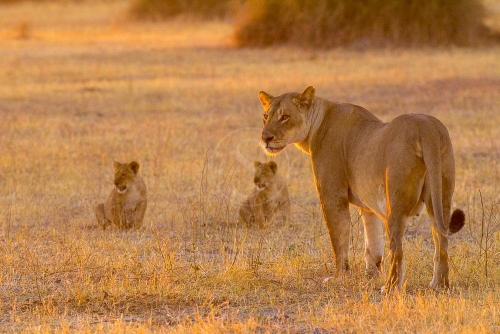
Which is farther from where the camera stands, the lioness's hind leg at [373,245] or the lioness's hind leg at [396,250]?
the lioness's hind leg at [373,245]

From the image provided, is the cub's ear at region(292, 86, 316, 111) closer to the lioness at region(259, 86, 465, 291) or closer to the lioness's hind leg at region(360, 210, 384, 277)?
the lioness at region(259, 86, 465, 291)

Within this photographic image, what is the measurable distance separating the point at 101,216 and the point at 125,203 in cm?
30

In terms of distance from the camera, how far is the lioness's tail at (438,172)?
5.91 metres

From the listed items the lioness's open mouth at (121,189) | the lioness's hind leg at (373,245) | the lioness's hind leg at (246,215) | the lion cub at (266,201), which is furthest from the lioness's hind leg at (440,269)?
the lioness's open mouth at (121,189)

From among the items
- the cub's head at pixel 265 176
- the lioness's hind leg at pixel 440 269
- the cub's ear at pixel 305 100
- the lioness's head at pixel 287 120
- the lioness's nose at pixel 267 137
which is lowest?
the lioness's hind leg at pixel 440 269

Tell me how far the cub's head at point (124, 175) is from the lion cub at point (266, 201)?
105cm

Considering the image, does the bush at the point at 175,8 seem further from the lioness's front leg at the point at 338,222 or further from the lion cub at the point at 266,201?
the lioness's front leg at the point at 338,222

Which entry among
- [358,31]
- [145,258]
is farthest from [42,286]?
[358,31]

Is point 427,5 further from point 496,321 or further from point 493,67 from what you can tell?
point 496,321

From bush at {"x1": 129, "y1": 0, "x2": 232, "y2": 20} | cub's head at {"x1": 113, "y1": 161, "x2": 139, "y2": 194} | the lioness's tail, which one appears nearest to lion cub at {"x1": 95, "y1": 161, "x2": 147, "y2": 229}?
cub's head at {"x1": 113, "y1": 161, "x2": 139, "y2": 194}

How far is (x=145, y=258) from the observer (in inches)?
301

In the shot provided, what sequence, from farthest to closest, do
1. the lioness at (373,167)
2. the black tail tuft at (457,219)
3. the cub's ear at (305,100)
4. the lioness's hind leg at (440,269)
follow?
the cub's ear at (305,100)
the lioness's hind leg at (440,269)
the lioness at (373,167)
the black tail tuft at (457,219)

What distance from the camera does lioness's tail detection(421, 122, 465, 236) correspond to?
5910 millimetres

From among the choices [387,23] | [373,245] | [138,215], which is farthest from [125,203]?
[387,23]
